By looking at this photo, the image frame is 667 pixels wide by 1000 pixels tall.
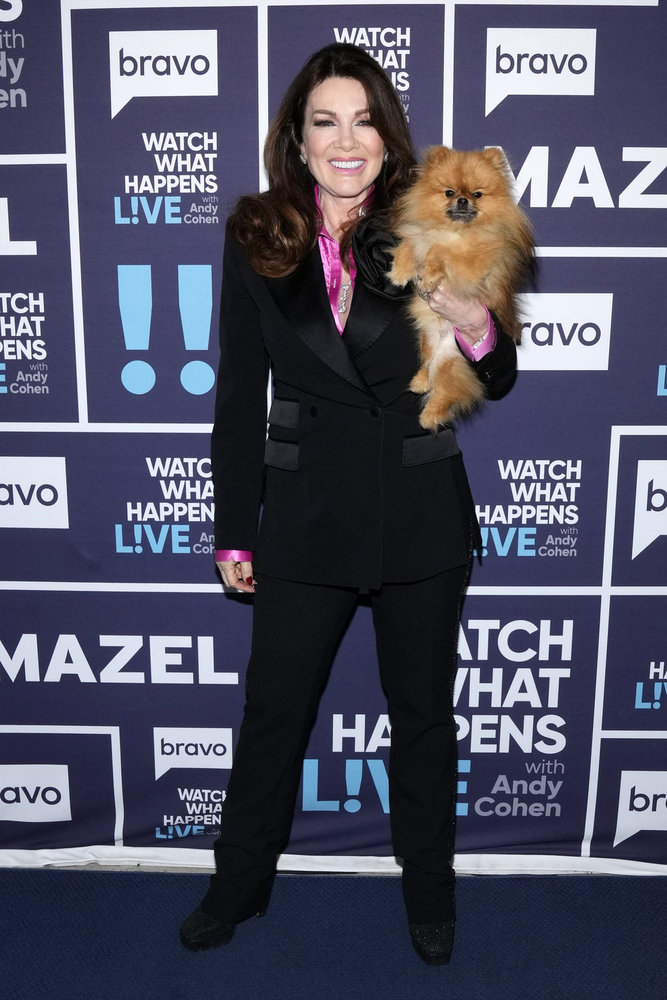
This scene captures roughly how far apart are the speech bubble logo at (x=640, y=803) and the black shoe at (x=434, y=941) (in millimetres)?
743

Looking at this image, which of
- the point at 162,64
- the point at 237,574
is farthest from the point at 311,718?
the point at 162,64

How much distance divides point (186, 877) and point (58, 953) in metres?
0.45

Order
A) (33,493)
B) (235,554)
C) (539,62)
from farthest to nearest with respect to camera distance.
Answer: (33,493) → (539,62) → (235,554)

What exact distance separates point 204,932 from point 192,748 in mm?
579

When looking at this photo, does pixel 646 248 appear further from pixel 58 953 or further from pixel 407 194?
pixel 58 953

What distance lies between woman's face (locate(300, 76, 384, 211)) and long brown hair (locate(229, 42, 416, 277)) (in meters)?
0.02

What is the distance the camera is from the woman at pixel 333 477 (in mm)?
2008

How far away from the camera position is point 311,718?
2.27m

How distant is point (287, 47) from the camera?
7.72 ft

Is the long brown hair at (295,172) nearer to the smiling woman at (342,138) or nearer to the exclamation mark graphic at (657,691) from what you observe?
the smiling woman at (342,138)

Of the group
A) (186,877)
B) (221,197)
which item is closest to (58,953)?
(186,877)

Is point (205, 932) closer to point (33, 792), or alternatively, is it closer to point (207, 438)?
point (33, 792)

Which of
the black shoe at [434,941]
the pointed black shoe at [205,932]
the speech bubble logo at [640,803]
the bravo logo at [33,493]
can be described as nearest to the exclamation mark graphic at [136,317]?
the bravo logo at [33,493]

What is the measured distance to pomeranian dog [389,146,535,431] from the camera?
192cm
